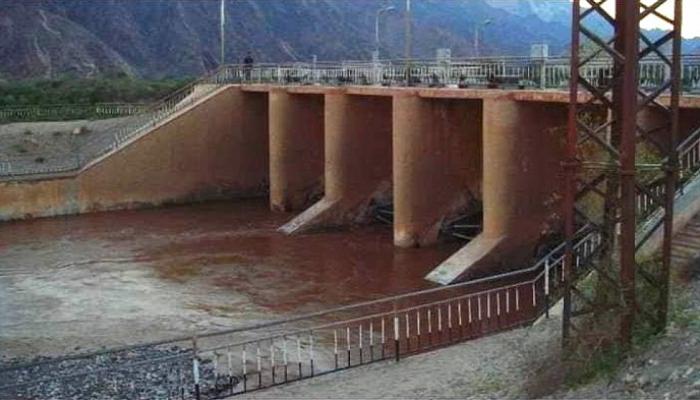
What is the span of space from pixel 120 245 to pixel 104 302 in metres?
7.99

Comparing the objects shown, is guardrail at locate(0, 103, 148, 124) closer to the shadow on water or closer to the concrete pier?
the concrete pier

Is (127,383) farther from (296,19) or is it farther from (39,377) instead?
(296,19)

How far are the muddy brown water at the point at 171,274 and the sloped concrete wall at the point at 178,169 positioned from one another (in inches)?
47.7

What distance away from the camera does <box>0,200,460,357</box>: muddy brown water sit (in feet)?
63.9

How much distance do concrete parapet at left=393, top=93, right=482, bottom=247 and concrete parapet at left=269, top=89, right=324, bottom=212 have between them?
9.14m

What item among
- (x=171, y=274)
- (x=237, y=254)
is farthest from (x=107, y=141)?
(x=171, y=274)

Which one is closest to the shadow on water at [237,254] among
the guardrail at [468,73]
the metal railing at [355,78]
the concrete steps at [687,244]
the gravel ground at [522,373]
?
the metal railing at [355,78]

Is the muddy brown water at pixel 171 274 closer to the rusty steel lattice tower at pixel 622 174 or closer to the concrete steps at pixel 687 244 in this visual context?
the concrete steps at pixel 687 244

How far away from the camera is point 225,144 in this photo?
39.0 m

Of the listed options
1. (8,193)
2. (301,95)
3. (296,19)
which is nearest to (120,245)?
(8,193)

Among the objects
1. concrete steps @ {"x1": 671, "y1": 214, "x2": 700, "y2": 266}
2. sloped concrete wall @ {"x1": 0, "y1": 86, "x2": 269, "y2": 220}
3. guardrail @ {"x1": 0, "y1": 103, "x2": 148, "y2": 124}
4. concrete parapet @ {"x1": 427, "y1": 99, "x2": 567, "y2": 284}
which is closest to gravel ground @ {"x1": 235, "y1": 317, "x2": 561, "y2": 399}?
concrete steps @ {"x1": 671, "y1": 214, "x2": 700, "y2": 266}

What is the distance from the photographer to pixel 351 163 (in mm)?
30672

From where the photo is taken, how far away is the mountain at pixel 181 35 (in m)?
86.4

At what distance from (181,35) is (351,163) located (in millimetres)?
75337
